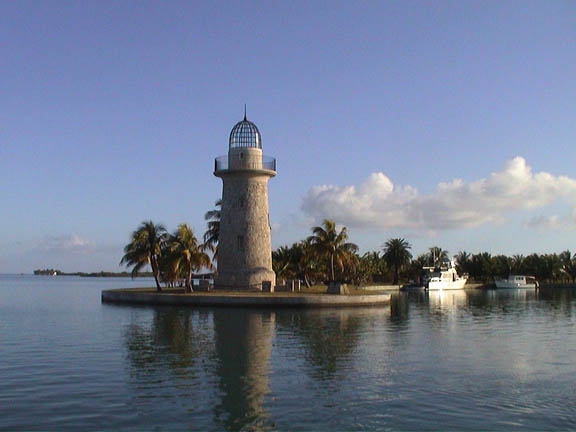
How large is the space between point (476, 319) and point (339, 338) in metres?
15.0

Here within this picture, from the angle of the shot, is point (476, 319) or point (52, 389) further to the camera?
point (476, 319)

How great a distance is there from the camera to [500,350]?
21.5 meters

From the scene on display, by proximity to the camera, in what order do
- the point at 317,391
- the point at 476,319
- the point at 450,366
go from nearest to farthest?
Result: 1. the point at 317,391
2. the point at 450,366
3. the point at 476,319

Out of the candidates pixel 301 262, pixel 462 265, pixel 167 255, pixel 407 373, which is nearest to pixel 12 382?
pixel 407 373

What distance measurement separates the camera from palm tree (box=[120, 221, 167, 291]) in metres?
49.9

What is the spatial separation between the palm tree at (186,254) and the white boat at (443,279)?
150 ft

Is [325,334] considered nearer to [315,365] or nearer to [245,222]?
[315,365]

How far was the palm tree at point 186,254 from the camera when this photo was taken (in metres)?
47.5

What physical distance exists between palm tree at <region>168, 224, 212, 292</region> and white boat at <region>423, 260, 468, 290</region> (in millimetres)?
45626

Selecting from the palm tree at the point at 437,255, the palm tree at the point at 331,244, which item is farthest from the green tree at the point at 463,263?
the palm tree at the point at 331,244

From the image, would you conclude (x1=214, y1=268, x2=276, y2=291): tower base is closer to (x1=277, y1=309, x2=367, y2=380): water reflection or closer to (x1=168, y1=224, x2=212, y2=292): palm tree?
(x1=168, y1=224, x2=212, y2=292): palm tree

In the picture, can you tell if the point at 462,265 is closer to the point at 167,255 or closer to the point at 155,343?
the point at 167,255

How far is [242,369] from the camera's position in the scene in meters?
17.2

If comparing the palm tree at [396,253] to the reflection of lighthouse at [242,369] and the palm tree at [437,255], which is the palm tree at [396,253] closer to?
the palm tree at [437,255]
